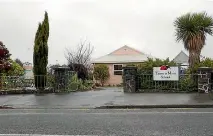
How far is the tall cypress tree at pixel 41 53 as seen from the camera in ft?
69.9

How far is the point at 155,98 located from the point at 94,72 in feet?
87.6

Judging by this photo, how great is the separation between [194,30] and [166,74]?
5452 millimetres

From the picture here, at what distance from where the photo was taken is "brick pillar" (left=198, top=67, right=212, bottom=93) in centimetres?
1903

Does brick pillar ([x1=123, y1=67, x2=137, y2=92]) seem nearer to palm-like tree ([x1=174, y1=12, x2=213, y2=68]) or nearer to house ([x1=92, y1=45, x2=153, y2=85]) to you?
palm-like tree ([x1=174, y1=12, x2=213, y2=68])

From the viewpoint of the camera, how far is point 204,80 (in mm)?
19125

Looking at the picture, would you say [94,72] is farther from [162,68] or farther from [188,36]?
[162,68]

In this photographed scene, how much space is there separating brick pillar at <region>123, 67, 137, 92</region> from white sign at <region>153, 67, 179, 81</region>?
104 cm

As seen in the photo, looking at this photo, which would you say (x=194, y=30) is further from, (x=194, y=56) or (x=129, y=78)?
(x=129, y=78)

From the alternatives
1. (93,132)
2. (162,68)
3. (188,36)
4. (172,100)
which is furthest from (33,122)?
(188,36)

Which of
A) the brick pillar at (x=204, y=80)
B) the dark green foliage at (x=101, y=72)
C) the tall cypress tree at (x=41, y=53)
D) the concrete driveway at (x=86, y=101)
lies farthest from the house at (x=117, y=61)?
the concrete driveway at (x=86, y=101)

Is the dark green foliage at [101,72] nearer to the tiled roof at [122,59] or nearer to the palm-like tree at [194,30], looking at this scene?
the tiled roof at [122,59]

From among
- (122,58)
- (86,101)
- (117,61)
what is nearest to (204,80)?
(86,101)

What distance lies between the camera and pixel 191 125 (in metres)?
9.62

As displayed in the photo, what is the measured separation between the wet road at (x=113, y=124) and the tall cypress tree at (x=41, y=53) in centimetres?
923
